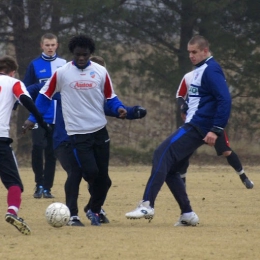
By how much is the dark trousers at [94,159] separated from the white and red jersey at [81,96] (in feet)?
0.28

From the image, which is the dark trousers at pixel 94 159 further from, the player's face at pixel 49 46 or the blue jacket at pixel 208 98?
the player's face at pixel 49 46

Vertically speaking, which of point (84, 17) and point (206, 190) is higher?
point (84, 17)

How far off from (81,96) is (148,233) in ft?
5.10

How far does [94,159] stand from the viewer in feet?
30.0

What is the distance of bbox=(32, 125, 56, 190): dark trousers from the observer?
12539mm

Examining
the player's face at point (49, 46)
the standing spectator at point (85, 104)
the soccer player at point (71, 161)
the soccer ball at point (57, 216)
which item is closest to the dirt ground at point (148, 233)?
the soccer ball at point (57, 216)

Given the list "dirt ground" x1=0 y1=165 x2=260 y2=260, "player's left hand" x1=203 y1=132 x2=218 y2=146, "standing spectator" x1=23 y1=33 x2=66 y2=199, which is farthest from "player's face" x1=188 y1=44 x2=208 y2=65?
"standing spectator" x1=23 y1=33 x2=66 y2=199

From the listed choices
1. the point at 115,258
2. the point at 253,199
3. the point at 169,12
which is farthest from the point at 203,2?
the point at 115,258

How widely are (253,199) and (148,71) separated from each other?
28.1ft

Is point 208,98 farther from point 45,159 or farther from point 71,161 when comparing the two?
point 45,159

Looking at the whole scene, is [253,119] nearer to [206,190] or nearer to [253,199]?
[206,190]

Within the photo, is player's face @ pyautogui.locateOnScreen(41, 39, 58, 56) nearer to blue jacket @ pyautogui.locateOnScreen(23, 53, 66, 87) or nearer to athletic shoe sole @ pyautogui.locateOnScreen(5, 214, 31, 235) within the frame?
blue jacket @ pyautogui.locateOnScreen(23, 53, 66, 87)

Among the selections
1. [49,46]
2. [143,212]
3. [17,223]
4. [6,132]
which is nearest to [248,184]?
[49,46]

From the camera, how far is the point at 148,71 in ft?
66.6
